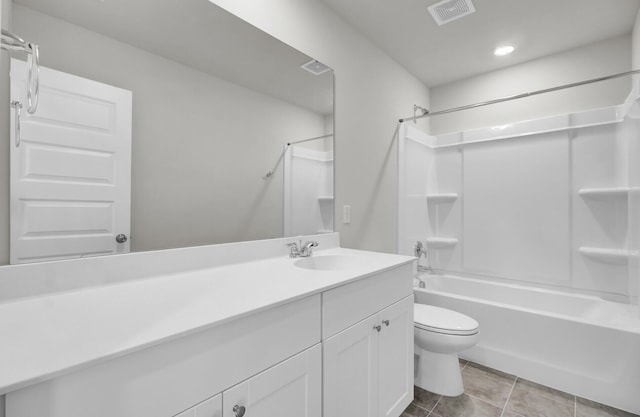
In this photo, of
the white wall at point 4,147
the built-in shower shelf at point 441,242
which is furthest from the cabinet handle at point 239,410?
the built-in shower shelf at point 441,242

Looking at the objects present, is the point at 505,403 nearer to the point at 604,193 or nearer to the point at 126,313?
the point at 604,193

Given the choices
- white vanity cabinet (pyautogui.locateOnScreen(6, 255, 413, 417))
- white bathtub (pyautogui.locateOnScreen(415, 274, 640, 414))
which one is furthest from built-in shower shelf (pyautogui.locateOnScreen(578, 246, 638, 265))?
white vanity cabinet (pyautogui.locateOnScreen(6, 255, 413, 417))

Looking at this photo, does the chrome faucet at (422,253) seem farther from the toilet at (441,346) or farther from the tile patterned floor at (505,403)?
the tile patterned floor at (505,403)

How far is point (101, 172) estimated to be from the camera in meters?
1.05

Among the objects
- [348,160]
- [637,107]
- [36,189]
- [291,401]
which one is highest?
[637,107]

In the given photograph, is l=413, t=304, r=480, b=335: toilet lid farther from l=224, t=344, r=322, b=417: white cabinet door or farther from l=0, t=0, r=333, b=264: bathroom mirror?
l=224, t=344, r=322, b=417: white cabinet door

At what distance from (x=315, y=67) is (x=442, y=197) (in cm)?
188

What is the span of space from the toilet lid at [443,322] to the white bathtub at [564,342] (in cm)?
35

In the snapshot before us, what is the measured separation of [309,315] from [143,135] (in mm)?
918

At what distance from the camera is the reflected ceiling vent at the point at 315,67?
180 cm

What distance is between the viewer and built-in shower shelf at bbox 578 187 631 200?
2139mm

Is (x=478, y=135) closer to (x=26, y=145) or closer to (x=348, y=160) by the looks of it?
(x=348, y=160)

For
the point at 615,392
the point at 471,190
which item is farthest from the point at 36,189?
the point at 471,190

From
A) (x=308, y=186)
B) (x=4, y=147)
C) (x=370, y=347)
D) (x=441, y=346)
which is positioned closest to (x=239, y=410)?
(x=370, y=347)
